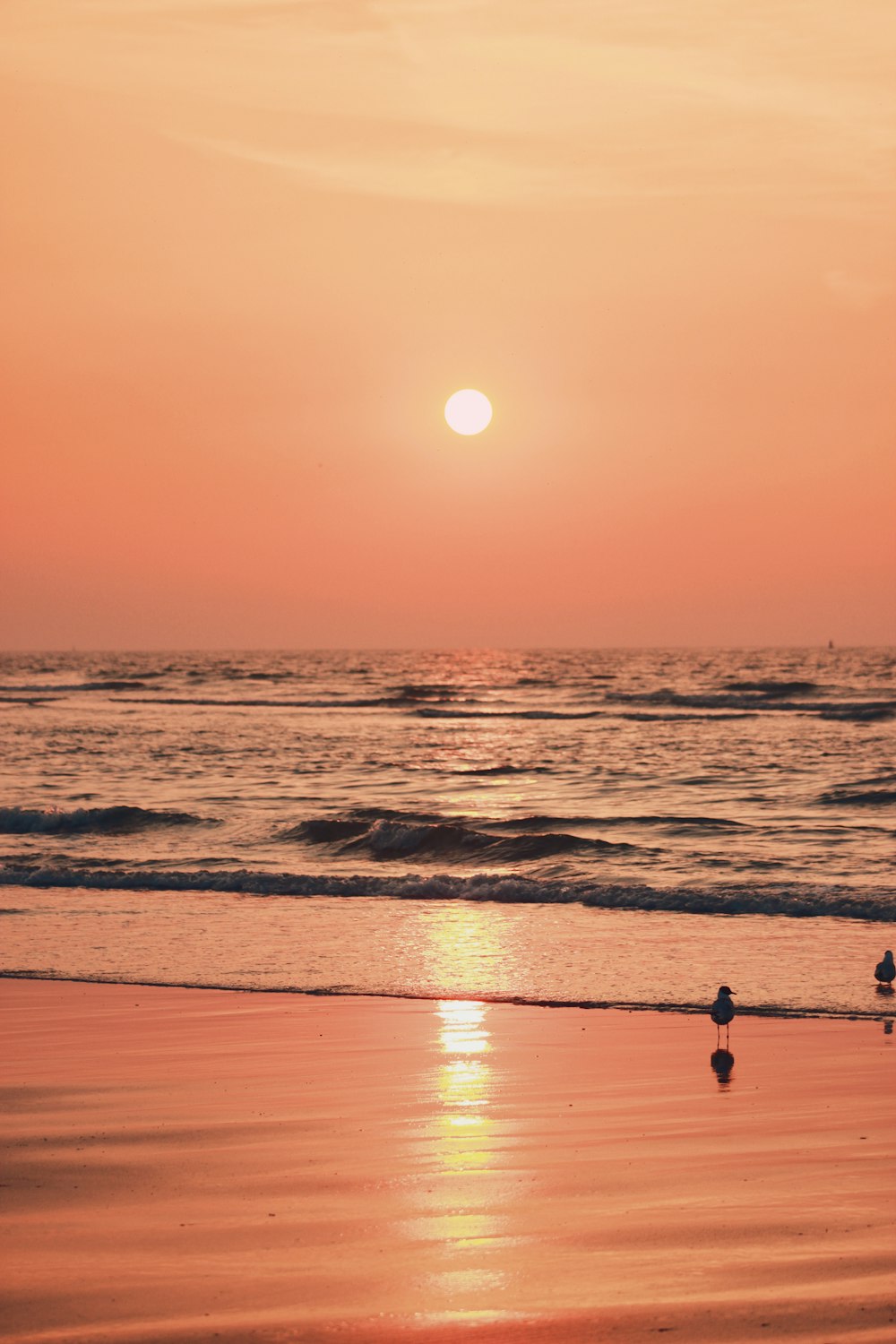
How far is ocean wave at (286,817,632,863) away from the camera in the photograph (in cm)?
2212

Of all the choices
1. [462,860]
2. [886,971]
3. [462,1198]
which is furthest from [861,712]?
[462,1198]

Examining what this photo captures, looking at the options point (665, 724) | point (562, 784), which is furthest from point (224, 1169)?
point (665, 724)

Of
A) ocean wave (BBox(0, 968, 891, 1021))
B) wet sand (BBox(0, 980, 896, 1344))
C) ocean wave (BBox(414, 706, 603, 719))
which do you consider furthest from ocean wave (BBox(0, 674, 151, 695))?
wet sand (BBox(0, 980, 896, 1344))

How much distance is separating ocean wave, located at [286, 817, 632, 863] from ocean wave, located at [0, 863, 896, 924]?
10.9 feet

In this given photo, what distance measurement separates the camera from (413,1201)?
621 cm

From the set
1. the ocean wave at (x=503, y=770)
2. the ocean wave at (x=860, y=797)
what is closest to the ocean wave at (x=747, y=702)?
the ocean wave at (x=503, y=770)

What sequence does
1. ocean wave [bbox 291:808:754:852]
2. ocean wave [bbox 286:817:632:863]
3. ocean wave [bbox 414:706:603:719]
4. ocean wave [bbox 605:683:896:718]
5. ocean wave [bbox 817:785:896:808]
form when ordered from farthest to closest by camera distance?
ocean wave [bbox 414:706:603:719], ocean wave [bbox 605:683:896:718], ocean wave [bbox 817:785:896:808], ocean wave [bbox 291:808:754:852], ocean wave [bbox 286:817:632:863]

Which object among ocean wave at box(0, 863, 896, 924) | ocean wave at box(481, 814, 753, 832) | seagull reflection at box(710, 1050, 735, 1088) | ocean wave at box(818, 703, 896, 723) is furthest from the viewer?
ocean wave at box(818, 703, 896, 723)

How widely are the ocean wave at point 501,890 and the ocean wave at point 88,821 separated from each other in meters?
4.91

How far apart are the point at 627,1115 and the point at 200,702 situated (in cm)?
6419

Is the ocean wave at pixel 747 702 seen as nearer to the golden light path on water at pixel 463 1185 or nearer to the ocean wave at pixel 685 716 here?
the ocean wave at pixel 685 716

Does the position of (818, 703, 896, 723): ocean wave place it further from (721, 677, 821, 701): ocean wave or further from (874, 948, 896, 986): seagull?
(874, 948, 896, 986): seagull

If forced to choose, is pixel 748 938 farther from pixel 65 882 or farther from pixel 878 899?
pixel 65 882

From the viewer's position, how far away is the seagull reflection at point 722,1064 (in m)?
8.70
